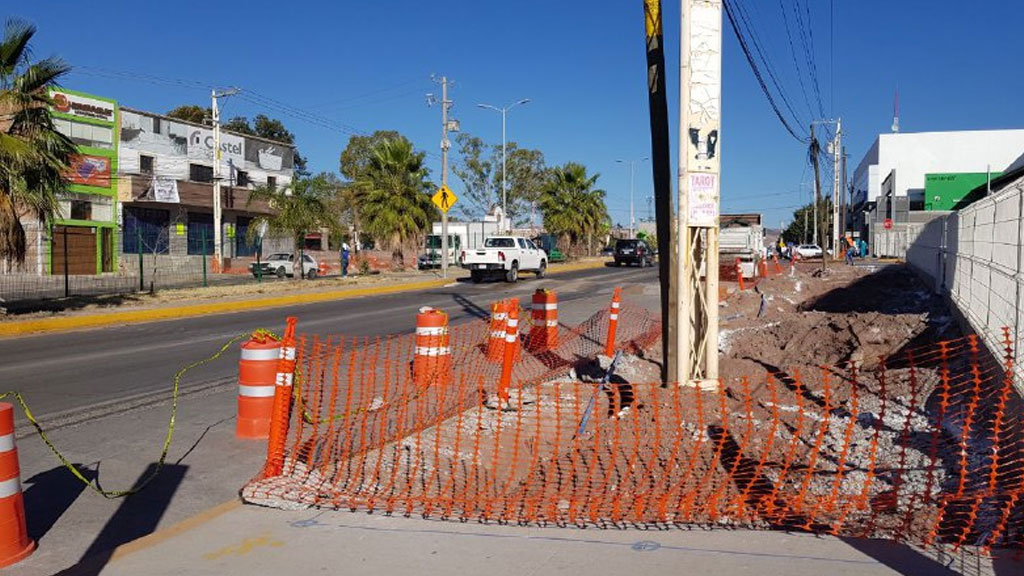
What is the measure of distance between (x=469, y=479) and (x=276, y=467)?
1402 millimetres

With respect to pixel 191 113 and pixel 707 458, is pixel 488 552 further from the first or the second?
pixel 191 113

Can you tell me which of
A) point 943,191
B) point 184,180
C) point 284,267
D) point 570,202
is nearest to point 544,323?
point 284,267

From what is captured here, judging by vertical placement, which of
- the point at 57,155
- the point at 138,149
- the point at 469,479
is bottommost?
the point at 469,479

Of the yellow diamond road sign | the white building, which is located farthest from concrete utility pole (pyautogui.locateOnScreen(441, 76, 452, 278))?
the white building

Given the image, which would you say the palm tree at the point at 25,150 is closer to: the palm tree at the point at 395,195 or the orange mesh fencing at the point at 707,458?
the orange mesh fencing at the point at 707,458

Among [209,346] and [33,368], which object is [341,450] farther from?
[209,346]

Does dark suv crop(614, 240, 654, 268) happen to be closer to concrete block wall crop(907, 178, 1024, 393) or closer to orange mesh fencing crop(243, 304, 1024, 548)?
concrete block wall crop(907, 178, 1024, 393)

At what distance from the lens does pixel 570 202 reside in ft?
184

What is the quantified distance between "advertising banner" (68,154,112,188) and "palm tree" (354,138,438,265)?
11066 millimetres

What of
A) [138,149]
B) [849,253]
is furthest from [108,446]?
[849,253]

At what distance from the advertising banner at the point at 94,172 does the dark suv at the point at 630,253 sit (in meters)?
27.6

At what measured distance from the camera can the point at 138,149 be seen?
132 feet

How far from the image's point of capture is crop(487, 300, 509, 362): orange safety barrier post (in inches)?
395

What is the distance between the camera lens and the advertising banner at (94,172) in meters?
36.0
